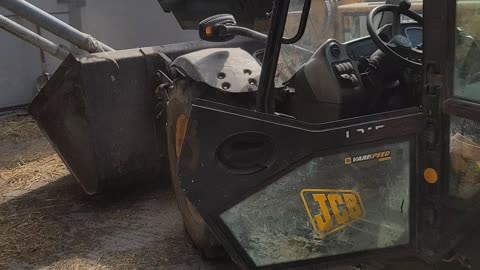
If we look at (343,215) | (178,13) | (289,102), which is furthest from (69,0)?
(343,215)

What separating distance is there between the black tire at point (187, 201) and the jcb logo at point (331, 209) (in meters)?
0.95

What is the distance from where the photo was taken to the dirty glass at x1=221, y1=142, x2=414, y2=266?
2.04 m

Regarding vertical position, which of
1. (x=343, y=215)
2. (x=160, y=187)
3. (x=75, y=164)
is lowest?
(x=160, y=187)

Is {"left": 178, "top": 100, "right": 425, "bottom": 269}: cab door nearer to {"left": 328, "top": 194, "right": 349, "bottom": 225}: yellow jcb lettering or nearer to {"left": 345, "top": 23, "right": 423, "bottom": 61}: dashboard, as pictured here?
{"left": 328, "top": 194, "right": 349, "bottom": 225}: yellow jcb lettering

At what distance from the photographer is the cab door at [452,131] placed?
5.84 feet

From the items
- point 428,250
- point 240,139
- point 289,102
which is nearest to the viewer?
point 428,250

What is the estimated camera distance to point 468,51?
1.79 meters

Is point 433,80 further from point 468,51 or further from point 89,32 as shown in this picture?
point 89,32

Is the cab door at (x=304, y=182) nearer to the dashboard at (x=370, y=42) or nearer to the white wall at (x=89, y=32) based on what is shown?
the dashboard at (x=370, y=42)

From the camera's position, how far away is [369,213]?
2105 mm

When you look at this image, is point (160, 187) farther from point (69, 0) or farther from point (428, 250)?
point (69, 0)

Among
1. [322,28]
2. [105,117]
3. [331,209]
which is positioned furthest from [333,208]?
[105,117]

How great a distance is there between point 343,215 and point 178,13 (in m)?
2.95

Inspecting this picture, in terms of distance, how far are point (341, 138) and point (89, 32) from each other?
662 centimetres
